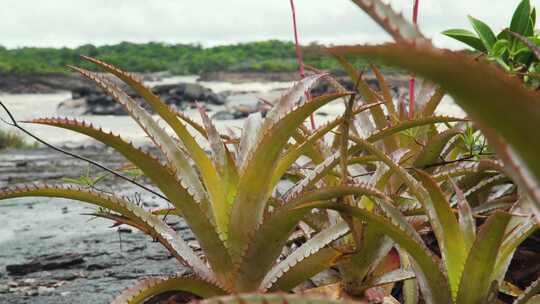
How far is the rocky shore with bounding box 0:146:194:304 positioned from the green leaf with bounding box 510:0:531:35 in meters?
0.88

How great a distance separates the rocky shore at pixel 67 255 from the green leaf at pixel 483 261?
0.64 meters

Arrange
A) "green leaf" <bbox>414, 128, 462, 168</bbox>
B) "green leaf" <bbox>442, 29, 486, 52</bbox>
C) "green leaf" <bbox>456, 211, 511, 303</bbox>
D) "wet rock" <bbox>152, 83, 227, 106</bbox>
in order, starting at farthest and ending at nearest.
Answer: "wet rock" <bbox>152, 83, 227, 106</bbox> → "green leaf" <bbox>442, 29, 486, 52</bbox> → "green leaf" <bbox>414, 128, 462, 168</bbox> → "green leaf" <bbox>456, 211, 511, 303</bbox>

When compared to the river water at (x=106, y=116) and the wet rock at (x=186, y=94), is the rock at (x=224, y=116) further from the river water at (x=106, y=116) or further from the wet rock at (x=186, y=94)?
the wet rock at (x=186, y=94)

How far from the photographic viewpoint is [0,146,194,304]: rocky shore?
1.56m

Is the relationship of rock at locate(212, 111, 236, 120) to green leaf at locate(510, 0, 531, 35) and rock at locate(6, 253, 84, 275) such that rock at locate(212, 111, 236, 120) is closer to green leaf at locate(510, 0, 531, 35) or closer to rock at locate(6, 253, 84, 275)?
rock at locate(6, 253, 84, 275)

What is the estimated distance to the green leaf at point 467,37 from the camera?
144 cm

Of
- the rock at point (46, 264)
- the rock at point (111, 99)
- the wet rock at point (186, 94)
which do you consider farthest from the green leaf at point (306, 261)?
the wet rock at point (186, 94)

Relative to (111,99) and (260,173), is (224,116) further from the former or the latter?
(260,173)

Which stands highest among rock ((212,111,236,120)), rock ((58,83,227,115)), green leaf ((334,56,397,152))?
rock ((58,83,227,115))

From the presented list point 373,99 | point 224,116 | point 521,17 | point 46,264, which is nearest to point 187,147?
point 373,99

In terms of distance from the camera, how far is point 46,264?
1.80m

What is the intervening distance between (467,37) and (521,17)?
0.48ft

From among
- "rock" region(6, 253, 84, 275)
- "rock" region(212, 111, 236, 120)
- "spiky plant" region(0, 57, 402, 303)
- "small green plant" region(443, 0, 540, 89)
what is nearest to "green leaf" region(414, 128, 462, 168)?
"small green plant" region(443, 0, 540, 89)

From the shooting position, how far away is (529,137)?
0.31 meters
